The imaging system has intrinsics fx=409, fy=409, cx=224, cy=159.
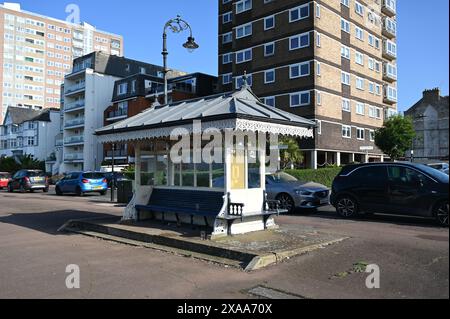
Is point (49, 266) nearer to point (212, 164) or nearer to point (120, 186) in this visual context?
point (212, 164)

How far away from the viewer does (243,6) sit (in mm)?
44344

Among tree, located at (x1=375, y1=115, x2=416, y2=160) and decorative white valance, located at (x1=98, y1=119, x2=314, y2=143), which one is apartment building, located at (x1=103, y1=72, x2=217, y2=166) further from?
decorative white valance, located at (x1=98, y1=119, x2=314, y2=143)

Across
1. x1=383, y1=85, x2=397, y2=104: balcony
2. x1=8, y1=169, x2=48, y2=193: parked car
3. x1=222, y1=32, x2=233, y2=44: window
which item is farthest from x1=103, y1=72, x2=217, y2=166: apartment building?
x1=8, y1=169, x2=48, y2=193: parked car

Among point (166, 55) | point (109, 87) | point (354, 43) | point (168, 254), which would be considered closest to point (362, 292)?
point (168, 254)

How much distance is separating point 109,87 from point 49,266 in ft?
205

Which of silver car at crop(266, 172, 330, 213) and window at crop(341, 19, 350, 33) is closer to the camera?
silver car at crop(266, 172, 330, 213)

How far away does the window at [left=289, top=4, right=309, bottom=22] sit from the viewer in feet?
125

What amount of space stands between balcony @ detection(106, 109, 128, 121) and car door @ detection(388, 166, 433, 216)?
1997 inches

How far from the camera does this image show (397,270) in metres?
6.39

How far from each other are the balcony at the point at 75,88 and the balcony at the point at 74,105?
1859mm

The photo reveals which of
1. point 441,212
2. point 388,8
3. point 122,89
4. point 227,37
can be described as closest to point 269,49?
point 227,37

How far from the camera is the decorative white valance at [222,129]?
8.52m

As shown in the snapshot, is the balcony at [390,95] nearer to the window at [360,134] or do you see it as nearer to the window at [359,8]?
the window at [360,134]

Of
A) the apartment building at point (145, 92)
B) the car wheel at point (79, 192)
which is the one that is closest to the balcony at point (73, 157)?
the apartment building at point (145, 92)
